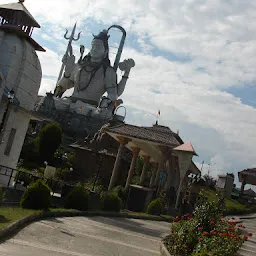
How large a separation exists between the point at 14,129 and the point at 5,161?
151 cm

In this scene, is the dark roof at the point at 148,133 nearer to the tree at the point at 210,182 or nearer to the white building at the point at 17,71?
the white building at the point at 17,71

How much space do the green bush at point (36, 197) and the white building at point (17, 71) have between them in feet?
17.6

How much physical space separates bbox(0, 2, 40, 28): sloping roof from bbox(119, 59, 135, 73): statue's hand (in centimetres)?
3476

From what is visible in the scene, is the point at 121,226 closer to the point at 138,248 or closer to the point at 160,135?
the point at 138,248

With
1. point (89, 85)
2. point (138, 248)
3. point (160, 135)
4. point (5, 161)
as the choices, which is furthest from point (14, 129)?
point (89, 85)

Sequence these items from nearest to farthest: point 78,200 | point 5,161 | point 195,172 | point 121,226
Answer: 1. point 121,226
2. point 78,200
3. point 5,161
4. point 195,172

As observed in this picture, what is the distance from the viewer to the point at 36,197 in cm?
1230

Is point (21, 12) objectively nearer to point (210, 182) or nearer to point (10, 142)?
point (10, 142)

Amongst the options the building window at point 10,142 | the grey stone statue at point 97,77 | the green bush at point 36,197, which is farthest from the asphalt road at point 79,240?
the grey stone statue at point 97,77

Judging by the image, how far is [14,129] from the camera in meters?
18.3

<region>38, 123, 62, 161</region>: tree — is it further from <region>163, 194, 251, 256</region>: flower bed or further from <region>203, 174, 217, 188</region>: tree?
<region>163, 194, 251, 256</region>: flower bed

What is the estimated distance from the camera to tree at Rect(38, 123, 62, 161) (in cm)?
3353

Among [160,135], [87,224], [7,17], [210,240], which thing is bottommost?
[87,224]

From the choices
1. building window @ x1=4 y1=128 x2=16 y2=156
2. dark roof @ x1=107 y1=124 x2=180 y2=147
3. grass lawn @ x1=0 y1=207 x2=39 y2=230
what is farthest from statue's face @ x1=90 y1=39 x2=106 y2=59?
grass lawn @ x1=0 y1=207 x2=39 y2=230
